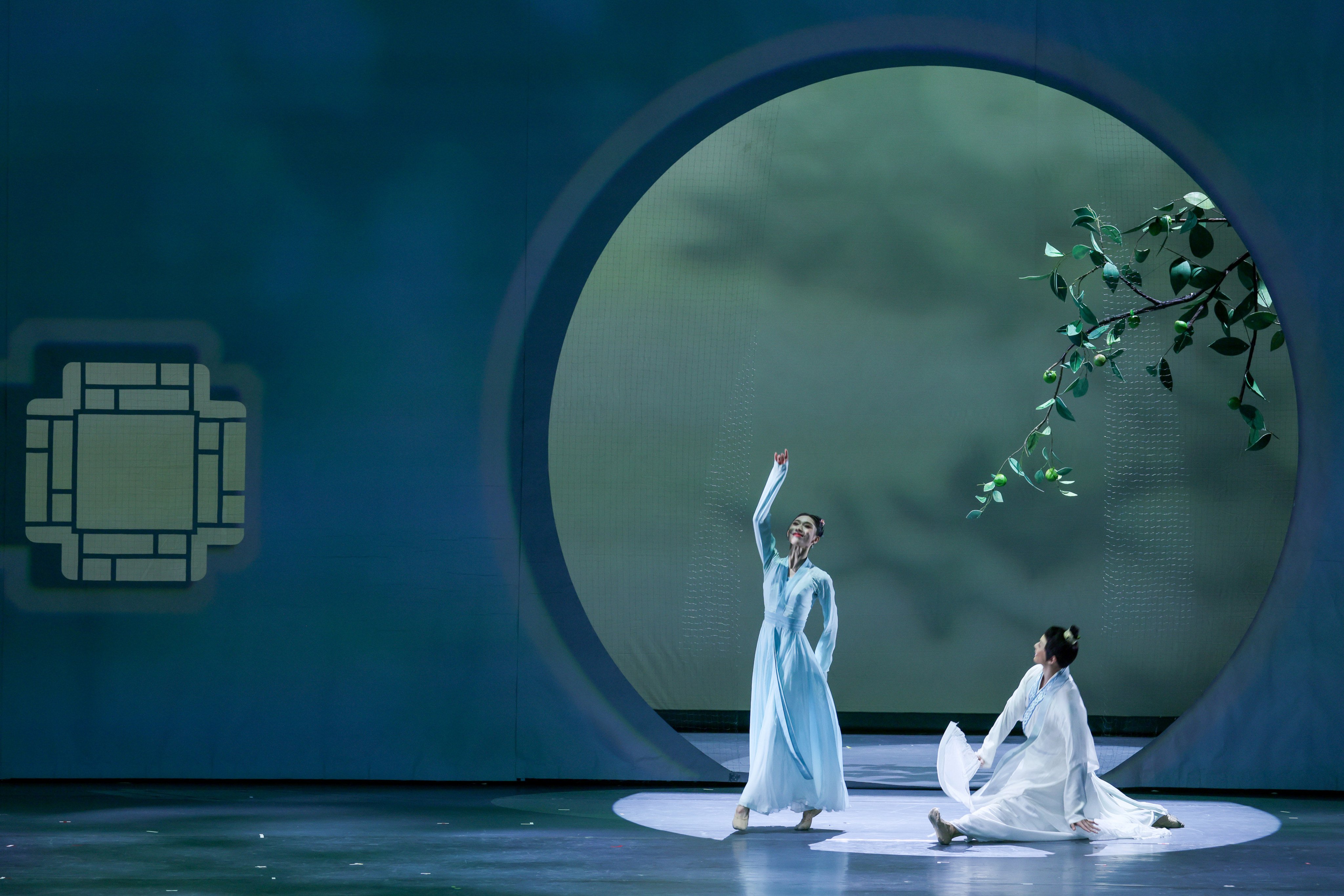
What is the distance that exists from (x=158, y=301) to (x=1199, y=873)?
4.66 meters

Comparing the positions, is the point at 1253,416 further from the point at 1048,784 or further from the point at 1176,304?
the point at 1048,784

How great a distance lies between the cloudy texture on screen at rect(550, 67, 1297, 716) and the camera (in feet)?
29.2

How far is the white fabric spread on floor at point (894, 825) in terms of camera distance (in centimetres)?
507

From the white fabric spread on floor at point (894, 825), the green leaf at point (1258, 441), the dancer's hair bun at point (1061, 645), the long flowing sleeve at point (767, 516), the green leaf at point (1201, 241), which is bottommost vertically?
the white fabric spread on floor at point (894, 825)

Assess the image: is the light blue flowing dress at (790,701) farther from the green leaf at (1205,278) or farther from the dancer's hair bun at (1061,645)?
the green leaf at (1205,278)

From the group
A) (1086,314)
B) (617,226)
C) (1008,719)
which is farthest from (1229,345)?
(617,226)

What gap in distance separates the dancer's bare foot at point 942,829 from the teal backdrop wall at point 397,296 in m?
1.47

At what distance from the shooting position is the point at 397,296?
20.9ft

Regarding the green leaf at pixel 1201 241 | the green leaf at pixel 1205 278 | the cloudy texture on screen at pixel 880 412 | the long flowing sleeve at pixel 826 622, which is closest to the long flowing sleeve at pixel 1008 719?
the long flowing sleeve at pixel 826 622

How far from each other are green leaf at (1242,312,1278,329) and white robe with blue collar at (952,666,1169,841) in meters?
2.02

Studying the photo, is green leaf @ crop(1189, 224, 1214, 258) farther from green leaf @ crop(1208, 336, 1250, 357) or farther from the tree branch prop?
green leaf @ crop(1208, 336, 1250, 357)

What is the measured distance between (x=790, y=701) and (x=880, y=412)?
3835 mm

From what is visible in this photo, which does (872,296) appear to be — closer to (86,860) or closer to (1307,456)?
(1307,456)

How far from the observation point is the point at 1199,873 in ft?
15.1
